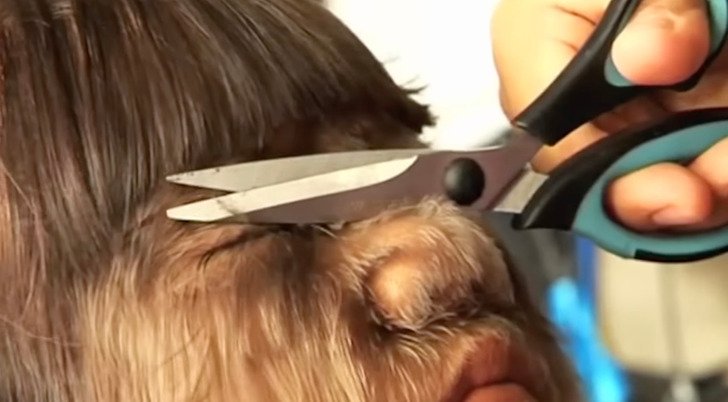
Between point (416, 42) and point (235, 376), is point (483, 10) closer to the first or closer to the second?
point (416, 42)

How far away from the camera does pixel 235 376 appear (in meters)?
0.38

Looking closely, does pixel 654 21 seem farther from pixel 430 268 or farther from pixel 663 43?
pixel 430 268

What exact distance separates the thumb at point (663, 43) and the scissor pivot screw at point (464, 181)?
0.06 meters

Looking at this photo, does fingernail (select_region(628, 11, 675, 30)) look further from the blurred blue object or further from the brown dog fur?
the blurred blue object

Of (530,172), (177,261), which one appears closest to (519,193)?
(530,172)

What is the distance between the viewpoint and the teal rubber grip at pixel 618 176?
388 millimetres

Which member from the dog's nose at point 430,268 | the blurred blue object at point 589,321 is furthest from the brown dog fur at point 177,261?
the blurred blue object at point 589,321

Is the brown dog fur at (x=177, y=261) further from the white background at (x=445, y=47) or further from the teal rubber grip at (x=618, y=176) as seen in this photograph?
the white background at (x=445, y=47)

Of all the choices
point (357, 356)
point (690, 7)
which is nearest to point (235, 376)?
point (357, 356)

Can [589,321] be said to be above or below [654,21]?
below

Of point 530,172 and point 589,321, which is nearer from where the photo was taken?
point 530,172

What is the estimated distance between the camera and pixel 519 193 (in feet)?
1.30

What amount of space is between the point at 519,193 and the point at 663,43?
67 millimetres

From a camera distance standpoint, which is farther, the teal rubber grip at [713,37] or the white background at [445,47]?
the white background at [445,47]
